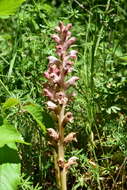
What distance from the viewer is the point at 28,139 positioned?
2.27m

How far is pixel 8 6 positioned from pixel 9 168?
75 cm

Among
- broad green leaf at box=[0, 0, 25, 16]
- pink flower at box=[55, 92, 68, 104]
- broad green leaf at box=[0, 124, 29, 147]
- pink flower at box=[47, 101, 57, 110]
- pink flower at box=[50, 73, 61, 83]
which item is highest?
broad green leaf at box=[0, 0, 25, 16]

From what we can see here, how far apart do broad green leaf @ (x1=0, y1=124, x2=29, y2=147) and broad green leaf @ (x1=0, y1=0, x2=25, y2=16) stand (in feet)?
1.77

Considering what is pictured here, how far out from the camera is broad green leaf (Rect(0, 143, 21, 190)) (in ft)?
5.85

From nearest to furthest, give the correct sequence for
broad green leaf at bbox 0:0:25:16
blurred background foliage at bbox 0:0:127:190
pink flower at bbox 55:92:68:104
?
pink flower at bbox 55:92:68:104 → broad green leaf at bbox 0:0:25:16 → blurred background foliage at bbox 0:0:127:190

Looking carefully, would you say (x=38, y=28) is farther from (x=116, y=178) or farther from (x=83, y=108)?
(x=116, y=178)

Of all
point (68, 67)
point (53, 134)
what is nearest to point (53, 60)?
point (68, 67)

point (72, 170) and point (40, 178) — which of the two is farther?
point (40, 178)

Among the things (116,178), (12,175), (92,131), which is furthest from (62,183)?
(92,131)

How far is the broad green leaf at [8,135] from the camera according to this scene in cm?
175

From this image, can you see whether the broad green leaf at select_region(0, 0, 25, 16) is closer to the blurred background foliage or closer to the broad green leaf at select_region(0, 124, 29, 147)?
the blurred background foliage

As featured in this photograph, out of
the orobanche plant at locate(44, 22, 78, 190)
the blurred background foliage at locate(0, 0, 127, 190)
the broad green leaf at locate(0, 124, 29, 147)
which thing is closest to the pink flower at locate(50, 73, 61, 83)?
the orobanche plant at locate(44, 22, 78, 190)

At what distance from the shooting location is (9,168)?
1828 millimetres

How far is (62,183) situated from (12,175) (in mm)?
228
